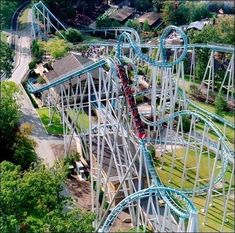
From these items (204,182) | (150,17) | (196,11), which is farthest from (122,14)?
(204,182)

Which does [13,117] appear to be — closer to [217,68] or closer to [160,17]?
[217,68]

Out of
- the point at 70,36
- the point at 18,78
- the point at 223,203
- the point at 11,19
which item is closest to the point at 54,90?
the point at 18,78

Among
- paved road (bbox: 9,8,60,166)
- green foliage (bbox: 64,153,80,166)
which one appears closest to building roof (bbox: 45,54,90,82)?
paved road (bbox: 9,8,60,166)

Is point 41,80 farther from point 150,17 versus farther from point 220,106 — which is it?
point 150,17

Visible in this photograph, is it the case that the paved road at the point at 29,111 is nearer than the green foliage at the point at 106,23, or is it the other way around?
the paved road at the point at 29,111

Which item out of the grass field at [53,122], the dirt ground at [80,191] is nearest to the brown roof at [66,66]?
the grass field at [53,122]

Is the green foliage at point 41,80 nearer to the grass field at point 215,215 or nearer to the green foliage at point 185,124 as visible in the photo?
the green foliage at point 185,124

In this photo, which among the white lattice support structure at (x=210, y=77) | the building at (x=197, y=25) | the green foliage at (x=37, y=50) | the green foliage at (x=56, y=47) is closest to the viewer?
the white lattice support structure at (x=210, y=77)
